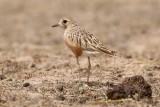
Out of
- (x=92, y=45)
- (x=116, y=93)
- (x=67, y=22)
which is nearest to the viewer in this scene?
(x=116, y=93)

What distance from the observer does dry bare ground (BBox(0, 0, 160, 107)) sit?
9391mm

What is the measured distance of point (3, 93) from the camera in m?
9.45

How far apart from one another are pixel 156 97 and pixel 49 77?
7.39ft

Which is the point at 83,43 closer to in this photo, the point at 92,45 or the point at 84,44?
the point at 84,44

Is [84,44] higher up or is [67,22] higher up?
[67,22]

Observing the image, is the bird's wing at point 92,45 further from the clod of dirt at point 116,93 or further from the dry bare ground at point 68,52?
the clod of dirt at point 116,93

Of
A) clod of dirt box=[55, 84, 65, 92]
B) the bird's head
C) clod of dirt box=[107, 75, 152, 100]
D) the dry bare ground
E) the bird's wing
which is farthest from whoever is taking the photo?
the bird's head

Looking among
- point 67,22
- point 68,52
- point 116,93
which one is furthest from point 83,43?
point 68,52

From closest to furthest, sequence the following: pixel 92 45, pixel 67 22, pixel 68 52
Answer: pixel 92 45 → pixel 67 22 → pixel 68 52

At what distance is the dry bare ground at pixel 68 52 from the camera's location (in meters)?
9.39

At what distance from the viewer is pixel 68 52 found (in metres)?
14.5

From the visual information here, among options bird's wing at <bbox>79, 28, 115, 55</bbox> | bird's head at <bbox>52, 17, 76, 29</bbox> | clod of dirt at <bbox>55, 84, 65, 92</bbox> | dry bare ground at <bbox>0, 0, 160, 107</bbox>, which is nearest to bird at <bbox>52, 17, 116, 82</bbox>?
bird's wing at <bbox>79, 28, 115, 55</bbox>

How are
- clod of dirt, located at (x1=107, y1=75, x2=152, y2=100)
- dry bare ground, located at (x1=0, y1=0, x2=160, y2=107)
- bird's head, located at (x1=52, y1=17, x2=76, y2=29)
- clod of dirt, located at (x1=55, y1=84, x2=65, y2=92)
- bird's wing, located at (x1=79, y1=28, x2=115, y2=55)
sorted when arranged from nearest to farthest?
clod of dirt, located at (x1=107, y1=75, x2=152, y2=100)
dry bare ground, located at (x1=0, y1=0, x2=160, y2=107)
clod of dirt, located at (x1=55, y1=84, x2=65, y2=92)
bird's wing, located at (x1=79, y1=28, x2=115, y2=55)
bird's head, located at (x1=52, y1=17, x2=76, y2=29)

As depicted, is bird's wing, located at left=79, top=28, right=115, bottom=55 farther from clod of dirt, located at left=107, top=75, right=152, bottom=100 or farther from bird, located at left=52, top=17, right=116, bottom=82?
clod of dirt, located at left=107, top=75, right=152, bottom=100
